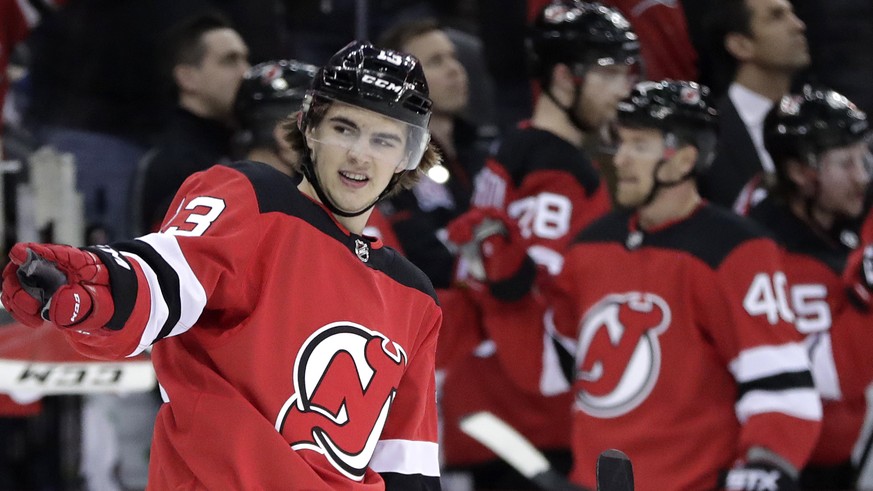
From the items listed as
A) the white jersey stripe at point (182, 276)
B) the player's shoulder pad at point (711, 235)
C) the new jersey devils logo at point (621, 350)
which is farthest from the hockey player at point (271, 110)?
the white jersey stripe at point (182, 276)

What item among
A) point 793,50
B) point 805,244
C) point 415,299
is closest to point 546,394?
point 805,244

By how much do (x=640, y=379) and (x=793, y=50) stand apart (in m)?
1.61

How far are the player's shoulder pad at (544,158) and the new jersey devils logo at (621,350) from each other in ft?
1.70

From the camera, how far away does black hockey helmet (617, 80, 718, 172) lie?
3795 millimetres

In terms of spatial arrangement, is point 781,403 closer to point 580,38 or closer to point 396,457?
point 580,38

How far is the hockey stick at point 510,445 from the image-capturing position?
4.09 metres

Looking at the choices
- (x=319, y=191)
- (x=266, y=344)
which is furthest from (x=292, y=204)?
(x=266, y=344)

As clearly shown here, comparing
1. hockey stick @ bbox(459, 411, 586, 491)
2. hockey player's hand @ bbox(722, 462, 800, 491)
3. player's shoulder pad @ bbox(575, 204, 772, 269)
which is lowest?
hockey stick @ bbox(459, 411, 586, 491)

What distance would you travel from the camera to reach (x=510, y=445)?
13.7 feet

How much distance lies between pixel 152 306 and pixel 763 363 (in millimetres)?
1990

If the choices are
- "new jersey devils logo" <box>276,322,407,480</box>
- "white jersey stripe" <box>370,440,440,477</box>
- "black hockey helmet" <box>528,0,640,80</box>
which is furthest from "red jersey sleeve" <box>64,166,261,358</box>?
"black hockey helmet" <box>528,0,640,80</box>

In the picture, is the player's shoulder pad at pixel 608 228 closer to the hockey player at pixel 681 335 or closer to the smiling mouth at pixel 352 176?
the hockey player at pixel 681 335

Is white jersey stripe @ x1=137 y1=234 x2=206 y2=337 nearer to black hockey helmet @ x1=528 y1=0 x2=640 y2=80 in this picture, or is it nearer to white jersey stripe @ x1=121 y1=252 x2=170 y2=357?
white jersey stripe @ x1=121 y1=252 x2=170 y2=357

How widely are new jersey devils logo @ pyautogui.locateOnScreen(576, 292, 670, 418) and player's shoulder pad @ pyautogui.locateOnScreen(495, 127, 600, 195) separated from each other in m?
0.52
